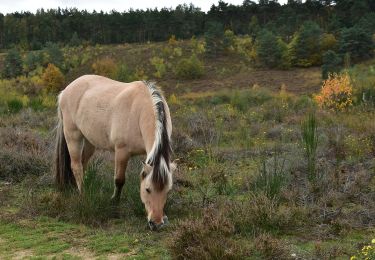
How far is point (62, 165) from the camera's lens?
6773 mm

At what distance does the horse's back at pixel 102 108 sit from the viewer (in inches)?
222

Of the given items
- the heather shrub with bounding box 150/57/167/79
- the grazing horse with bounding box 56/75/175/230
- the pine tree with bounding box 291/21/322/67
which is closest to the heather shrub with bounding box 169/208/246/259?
the grazing horse with bounding box 56/75/175/230

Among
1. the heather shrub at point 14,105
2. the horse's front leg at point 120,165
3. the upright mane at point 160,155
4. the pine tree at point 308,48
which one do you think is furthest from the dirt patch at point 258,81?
the upright mane at point 160,155

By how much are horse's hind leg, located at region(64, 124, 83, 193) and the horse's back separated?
11 cm

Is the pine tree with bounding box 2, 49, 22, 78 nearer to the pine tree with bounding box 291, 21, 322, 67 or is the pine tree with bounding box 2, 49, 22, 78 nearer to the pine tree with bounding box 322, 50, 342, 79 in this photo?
the pine tree with bounding box 291, 21, 322, 67

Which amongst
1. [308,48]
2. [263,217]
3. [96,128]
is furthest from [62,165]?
[308,48]

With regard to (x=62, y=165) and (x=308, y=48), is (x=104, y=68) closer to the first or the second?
(x=308, y=48)

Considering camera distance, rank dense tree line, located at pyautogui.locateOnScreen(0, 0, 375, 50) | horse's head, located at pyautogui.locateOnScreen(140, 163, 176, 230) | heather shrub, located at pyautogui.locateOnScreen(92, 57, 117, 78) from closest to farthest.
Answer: horse's head, located at pyautogui.locateOnScreen(140, 163, 176, 230) < heather shrub, located at pyautogui.locateOnScreen(92, 57, 117, 78) < dense tree line, located at pyautogui.locateOnScreen(0, 0, 375, 50)

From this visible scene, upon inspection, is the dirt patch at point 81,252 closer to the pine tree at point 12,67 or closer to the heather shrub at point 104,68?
the heather shrub at point 104,68

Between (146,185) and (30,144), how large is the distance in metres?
5.03

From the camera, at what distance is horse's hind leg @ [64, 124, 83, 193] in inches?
261

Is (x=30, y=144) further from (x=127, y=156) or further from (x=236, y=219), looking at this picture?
(x=236, y=219)

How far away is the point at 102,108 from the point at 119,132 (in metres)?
0.66

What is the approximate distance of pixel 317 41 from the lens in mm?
46969
